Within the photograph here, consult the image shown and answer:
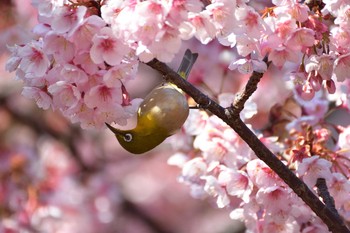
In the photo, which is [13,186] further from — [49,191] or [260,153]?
[260,153]

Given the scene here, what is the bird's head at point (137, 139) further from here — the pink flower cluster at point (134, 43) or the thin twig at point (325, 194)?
the thin twig at point (325, 194)

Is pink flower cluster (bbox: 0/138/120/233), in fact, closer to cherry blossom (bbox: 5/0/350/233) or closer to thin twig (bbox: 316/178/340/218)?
cherry blossom (bbox: 5/0/350/233)

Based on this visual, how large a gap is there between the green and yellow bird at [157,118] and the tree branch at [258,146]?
6 centimetres

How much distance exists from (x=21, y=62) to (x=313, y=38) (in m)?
0.64

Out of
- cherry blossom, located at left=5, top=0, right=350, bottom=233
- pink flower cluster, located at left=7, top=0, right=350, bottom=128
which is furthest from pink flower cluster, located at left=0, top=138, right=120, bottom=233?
pink flower cluster, located at left=7, top=0, right=350, bottom=128

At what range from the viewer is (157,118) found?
1693 millimetres

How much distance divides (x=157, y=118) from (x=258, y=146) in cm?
24

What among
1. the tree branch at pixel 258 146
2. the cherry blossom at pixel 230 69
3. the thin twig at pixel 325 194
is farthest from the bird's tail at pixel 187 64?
the thin twig at pixel 325 194

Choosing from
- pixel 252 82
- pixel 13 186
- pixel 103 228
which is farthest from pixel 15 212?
pixel 252 82

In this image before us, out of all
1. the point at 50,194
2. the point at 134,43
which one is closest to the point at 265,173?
the point at 134,43

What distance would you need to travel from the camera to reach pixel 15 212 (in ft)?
10.7

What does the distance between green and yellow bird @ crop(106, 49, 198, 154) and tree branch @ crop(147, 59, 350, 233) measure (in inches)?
2.5

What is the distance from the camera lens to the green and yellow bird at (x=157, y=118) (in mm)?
1681

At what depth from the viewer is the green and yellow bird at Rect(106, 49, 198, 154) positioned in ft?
5.51
